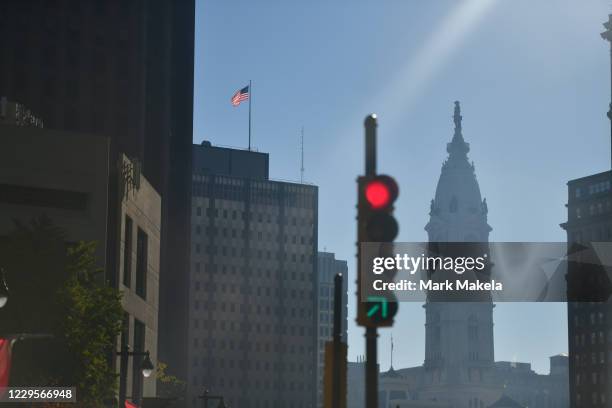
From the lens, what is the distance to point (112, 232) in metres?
87.0

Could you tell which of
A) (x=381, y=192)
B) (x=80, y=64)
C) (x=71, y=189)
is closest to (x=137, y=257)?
(x=71, y=189)

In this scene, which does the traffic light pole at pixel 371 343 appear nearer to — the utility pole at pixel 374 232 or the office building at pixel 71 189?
the utility pole at pixel 374 232

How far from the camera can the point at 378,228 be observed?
13.5 meters

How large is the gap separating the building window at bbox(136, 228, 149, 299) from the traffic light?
82.1 m

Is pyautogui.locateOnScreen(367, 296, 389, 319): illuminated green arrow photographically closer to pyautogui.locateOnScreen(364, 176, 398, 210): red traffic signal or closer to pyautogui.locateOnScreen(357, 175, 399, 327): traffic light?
pyautogui.locateOnScreen(357, 175, 399, 327): traffic light

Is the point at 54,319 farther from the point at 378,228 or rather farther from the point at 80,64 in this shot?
the point at 80,64

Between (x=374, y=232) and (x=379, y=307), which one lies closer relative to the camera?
(x=374, y=232)

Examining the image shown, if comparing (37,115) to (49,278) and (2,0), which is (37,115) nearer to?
(2,0)

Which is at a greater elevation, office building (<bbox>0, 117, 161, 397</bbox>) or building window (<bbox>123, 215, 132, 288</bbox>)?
office building (<bbox>0, 117, 161, 397</bbox>)

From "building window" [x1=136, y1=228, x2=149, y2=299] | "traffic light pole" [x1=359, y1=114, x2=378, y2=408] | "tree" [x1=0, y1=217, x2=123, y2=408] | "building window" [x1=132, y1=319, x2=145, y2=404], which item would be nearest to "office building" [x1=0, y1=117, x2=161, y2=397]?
"building window" [x1=132, y1=319, x2=145, y2=404]

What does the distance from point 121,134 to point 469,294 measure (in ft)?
309

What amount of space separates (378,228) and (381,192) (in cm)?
44

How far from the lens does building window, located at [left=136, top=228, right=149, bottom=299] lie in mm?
95625

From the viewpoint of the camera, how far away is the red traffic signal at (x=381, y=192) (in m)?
13.6
